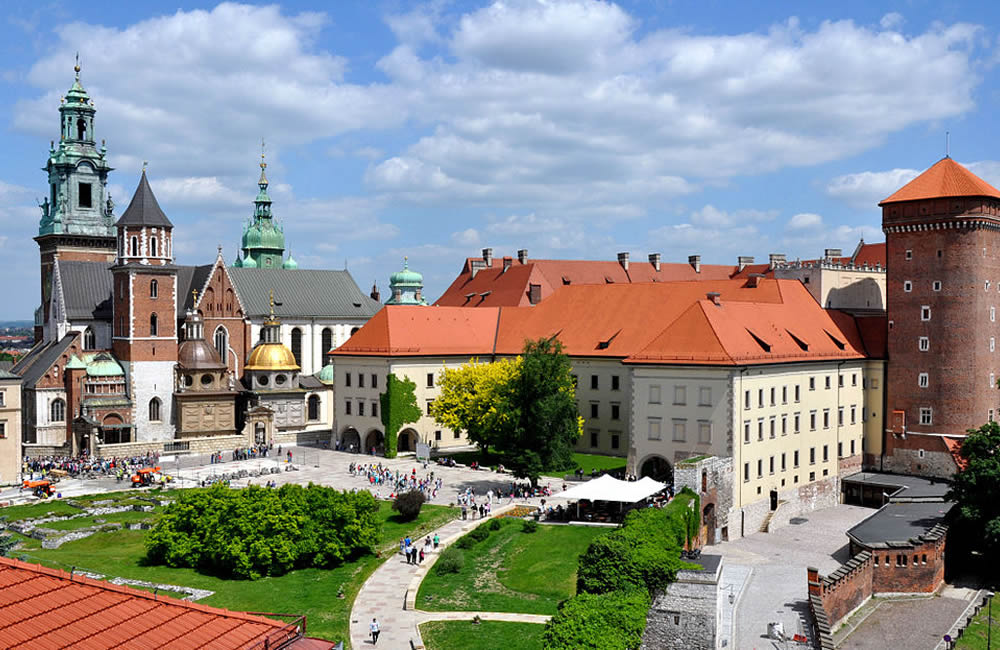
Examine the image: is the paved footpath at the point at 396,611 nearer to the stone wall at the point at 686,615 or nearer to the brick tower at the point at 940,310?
the stone wall at the point at 686,615

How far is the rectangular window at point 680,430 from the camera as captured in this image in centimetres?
5619

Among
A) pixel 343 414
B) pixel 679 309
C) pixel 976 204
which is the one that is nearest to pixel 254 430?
pixel 343 414

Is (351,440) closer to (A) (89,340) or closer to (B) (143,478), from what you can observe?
Result: (B) (143,478)

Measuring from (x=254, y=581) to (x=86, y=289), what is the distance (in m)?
53.7

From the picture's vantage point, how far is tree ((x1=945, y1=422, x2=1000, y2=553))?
161ft

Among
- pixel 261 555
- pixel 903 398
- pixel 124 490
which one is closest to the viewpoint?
pixel 261 555

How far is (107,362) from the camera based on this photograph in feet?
261

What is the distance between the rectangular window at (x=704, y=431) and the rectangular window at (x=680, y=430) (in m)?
1.08

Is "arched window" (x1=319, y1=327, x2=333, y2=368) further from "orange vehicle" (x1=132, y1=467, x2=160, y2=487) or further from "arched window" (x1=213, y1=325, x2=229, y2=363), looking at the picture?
"orange vehicle" (x1=132, y1=467, x2=160, y2=487)

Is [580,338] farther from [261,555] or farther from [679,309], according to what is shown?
[261,555]

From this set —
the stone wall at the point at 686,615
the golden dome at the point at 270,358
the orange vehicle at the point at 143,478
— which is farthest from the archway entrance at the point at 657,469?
the golden dome at the point at 270,358

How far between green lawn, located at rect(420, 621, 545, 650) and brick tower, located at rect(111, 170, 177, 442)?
169ft

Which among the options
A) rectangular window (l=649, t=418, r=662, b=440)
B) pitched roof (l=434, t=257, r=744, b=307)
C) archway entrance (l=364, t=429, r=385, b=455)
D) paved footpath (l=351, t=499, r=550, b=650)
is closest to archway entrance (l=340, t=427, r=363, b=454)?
archway entrance (l=364, t=429, r=385, b=455)

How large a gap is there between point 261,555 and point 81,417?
41.1 meters
